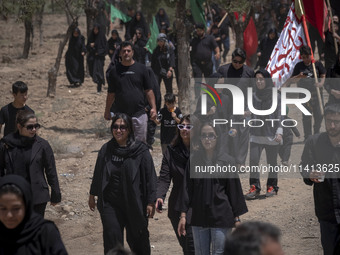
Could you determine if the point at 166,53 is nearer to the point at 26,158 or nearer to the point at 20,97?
the point at 20,97

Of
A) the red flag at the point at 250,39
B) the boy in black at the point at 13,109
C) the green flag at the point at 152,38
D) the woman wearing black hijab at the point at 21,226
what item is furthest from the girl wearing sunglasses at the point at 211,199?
the red flag at the point at 250,39

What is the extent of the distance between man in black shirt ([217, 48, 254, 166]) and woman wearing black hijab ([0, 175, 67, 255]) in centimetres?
637

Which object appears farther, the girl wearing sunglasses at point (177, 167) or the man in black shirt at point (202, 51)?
the man in black shirt at point (202, 51)

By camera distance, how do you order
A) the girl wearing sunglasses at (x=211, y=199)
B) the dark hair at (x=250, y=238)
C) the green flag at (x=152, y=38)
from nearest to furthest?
the dark hair at (x=250, y=238)
the girl wearing sunglasses at (x=211, y=199)
the green flag at (x=152, y=38)

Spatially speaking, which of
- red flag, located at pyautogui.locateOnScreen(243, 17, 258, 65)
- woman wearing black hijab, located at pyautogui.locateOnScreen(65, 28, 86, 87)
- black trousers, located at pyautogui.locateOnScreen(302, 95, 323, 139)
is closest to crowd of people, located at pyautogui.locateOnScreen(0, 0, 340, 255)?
black trousers, located at pyautogui.locateOnScreen(302, 95, 323, 139)

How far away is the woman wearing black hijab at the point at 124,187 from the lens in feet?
22.4

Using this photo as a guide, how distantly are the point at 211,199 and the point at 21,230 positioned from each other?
2.36 m

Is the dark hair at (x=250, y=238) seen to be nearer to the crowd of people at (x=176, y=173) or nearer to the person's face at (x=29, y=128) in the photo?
the crowd of people at (x=176, y=173)

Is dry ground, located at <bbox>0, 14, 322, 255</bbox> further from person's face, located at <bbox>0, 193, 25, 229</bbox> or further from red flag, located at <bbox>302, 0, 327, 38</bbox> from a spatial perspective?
person's face, located at <bbox>0, 193, 25, 229</bbox>

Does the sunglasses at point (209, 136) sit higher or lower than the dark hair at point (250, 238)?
higher

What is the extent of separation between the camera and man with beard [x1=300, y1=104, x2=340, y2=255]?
6.06 metres

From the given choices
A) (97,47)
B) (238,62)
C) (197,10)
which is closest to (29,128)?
(238,62)

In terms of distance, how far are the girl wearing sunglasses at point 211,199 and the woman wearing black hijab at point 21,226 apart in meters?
2.18

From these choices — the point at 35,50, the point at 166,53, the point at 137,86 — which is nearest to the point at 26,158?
the point at 137,86
